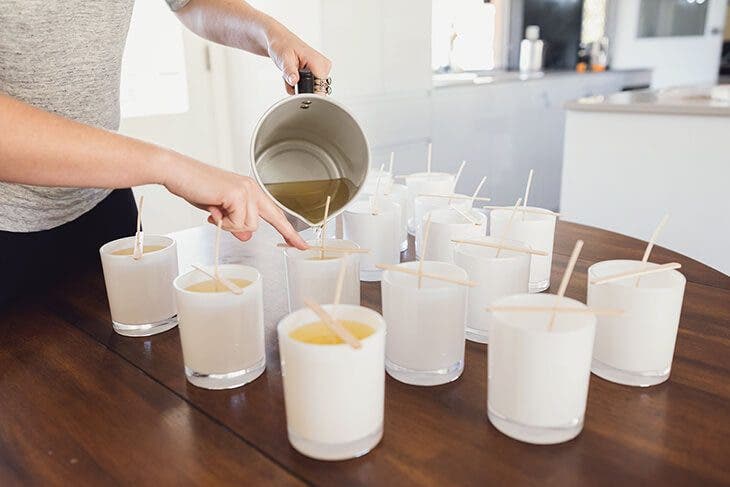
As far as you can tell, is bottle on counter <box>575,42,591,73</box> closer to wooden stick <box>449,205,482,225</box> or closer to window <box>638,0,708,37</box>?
window <box>638,0,708,37</box>

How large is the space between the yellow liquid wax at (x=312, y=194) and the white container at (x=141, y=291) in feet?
0.72

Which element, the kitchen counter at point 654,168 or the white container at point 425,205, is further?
the kitchen counter at point 654,168

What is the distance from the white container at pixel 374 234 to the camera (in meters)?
1.18

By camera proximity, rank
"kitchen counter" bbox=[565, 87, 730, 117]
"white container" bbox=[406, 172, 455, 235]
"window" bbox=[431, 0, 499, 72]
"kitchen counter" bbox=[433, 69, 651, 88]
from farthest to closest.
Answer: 1. "window" bbox=[431, 0, 499, 72]
2. "kitchen counter" bbox=[433, 69, 651, 88]
3. "kitchen counter" bbox=[565, 87, 730, 117]
4. "white container" bbox=[406, 172, 455, 235]

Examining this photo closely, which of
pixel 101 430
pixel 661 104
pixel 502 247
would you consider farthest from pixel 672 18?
pixel 101 430

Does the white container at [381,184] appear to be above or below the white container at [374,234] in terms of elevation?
above

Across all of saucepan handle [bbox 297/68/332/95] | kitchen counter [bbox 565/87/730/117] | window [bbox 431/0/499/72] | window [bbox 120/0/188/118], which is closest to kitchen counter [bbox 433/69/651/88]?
window [bbox 431/0/499/72]

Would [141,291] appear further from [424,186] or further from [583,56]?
[583,56]

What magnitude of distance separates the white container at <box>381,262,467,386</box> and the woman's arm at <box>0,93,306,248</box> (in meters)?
0.23

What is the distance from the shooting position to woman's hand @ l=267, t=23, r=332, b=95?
4.20 feet

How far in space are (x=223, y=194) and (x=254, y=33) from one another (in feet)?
2.30

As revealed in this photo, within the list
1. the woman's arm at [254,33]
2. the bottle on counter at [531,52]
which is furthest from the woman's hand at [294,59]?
the bottle on counter at [531,52]

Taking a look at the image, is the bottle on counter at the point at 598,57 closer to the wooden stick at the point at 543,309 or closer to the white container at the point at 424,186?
the white container at the point at 424,186

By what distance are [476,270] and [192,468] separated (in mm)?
471
